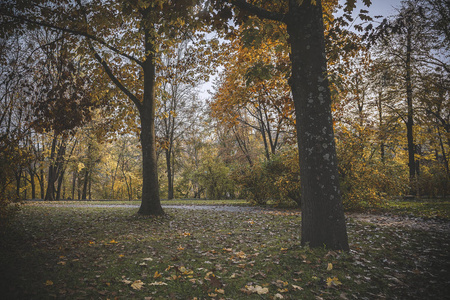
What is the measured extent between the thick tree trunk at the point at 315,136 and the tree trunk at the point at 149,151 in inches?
244

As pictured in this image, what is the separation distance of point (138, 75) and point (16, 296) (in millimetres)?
9734

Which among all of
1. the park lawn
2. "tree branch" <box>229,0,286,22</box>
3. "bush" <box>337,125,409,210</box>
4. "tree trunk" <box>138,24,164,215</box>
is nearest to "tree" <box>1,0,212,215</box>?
"tree trunk" <box>138,24,164,215</box>

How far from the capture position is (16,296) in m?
2.62

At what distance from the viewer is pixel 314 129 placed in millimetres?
4285

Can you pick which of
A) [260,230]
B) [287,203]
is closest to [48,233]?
[260,230]

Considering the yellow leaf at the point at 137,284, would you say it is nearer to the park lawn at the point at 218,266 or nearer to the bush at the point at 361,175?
the park lawn at the point at 218,266

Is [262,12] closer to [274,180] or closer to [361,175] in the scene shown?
[361,175]

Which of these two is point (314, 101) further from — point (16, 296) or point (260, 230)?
point (16, 296)

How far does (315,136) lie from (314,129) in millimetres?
134

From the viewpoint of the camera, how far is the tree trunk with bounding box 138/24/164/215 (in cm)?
888

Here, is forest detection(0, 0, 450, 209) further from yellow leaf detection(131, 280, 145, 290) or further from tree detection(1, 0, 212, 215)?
yellow leaf detection(131, 280, 145, 290)

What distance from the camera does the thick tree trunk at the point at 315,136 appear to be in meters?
4.20

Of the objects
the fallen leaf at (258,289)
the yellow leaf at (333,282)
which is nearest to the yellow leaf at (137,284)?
the fallen leaf at (258,289)

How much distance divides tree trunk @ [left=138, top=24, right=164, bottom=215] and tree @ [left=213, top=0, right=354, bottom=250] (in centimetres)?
587
